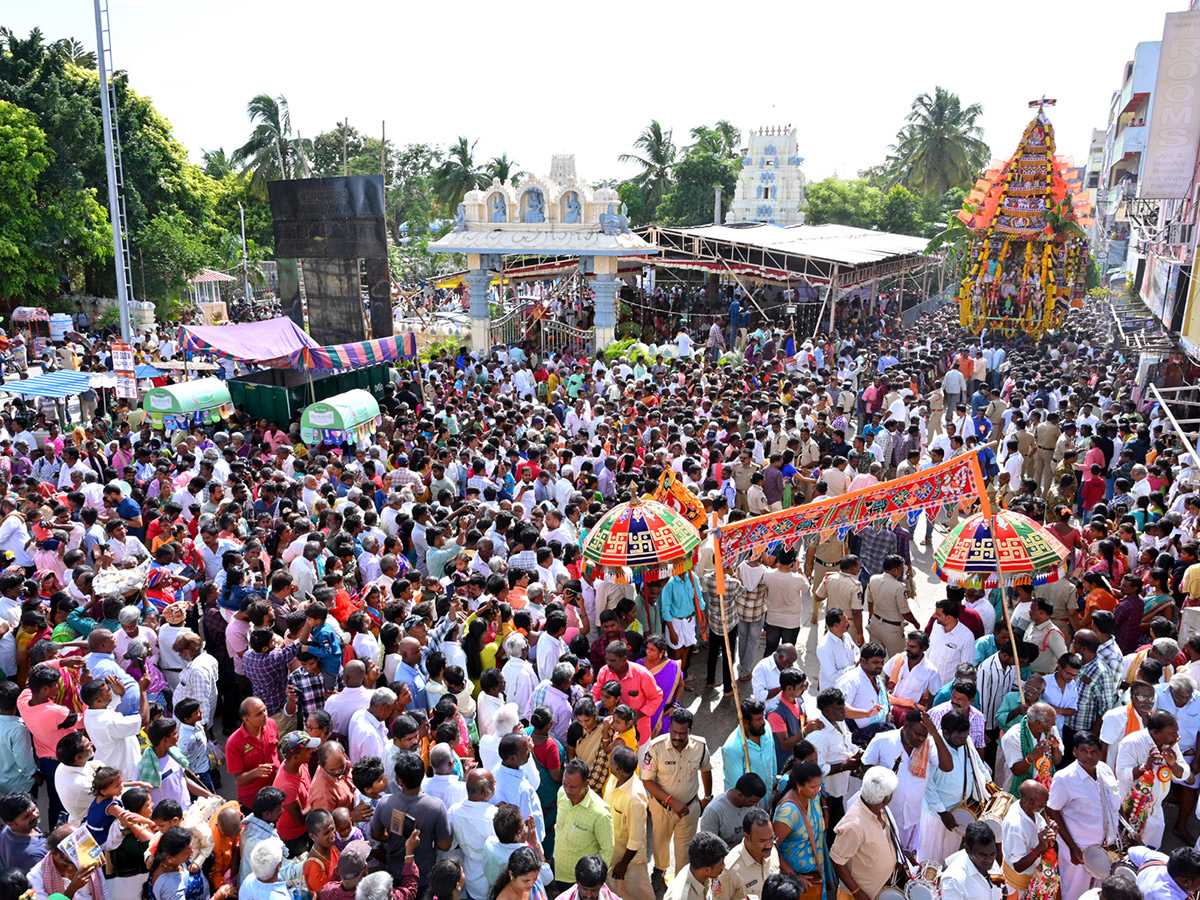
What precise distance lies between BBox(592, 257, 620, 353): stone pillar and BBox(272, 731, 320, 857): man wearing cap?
16.7 meters

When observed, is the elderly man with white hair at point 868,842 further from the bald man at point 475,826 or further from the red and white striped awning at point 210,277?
the red and white striped awning at point 210,277

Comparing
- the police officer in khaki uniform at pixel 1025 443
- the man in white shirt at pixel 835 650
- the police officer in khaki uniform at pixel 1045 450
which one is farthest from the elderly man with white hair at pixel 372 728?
the police officer in khaki uniform at pixel 1045 450

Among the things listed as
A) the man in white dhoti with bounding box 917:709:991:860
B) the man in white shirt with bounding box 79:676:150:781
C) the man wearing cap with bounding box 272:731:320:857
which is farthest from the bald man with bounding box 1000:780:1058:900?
the man in white shirt with bounding box 79:676:150:781

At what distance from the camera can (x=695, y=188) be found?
41562mm

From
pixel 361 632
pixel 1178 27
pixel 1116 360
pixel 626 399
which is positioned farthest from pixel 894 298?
pixel 361 632

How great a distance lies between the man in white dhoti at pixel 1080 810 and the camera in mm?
4461

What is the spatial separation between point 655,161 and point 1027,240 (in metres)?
23.3

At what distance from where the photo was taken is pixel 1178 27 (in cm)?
1456

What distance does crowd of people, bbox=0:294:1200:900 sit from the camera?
13.9 feet

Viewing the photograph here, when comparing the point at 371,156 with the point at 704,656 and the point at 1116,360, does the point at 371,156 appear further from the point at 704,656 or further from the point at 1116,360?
the point at 704,656

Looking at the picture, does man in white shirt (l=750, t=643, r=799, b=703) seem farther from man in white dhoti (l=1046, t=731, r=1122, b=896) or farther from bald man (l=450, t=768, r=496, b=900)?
bald man (l=450, t=768, r=496, b=900)

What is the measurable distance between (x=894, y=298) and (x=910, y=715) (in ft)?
105

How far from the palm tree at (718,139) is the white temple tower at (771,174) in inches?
95.8

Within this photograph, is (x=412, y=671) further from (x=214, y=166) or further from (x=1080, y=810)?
(x=214, y=166)
